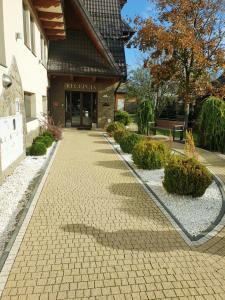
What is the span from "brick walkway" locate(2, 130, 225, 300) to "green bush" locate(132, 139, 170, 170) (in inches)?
90.8

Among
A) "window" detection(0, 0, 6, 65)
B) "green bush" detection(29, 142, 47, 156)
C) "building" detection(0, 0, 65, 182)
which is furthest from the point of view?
"green bush" detection(29, 142, 47, 156)

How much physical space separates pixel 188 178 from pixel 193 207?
0.71 meters

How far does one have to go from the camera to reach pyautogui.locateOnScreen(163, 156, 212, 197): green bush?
20.7 feet

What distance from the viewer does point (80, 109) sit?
1992 cm

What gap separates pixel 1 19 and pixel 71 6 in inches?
499

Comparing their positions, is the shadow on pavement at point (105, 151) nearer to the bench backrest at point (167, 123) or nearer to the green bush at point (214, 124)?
the green bush at point (214, 124)

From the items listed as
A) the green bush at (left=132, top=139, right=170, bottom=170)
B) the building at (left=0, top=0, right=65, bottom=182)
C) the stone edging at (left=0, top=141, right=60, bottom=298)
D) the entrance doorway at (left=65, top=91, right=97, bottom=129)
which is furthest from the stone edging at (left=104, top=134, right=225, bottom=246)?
the entrance doorway at (left=65, top=91, right=97, bottom=129)

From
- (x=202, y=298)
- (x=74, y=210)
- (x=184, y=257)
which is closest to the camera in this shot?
(x=202, y=298)

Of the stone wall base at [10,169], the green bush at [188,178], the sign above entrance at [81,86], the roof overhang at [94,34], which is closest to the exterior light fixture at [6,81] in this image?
the stone wall base at [10,169]

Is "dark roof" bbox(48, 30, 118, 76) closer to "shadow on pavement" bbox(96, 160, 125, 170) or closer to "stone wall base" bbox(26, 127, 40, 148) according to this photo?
"stone wall base" bbox(26, 127, 40, 148)

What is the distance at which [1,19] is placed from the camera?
23.2ft

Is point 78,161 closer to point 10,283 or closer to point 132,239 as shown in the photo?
point 132,239

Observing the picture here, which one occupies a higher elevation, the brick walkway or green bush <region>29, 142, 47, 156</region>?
green bush <region>29, 142, 47, 156</region>

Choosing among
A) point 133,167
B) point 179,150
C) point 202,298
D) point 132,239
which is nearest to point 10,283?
point 132,239
